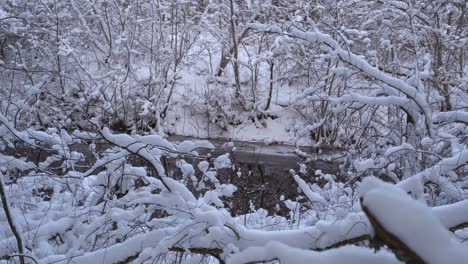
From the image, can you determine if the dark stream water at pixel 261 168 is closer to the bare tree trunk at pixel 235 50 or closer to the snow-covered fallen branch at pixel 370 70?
the bare tree trunk at pixel 235 50

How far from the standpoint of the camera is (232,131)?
14.2 metres

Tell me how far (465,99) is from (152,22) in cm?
856

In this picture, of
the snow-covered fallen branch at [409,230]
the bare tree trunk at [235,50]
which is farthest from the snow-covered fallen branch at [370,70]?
the bare tree trunk at [235,50]

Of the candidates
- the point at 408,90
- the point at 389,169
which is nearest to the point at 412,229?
the point at 389,169

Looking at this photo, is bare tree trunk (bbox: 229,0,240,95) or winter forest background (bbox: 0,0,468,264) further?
bare tree trunk (bbox: 229,0,240,95)

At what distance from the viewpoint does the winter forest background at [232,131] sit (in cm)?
291

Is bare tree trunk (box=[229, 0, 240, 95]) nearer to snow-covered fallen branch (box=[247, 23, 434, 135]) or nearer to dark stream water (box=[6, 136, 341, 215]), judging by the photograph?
dark stream water (box=[6, 136, 341, 215])

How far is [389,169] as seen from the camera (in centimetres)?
491

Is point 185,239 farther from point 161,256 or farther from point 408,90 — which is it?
point 408,90

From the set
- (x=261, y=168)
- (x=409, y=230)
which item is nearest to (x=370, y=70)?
(x=409, y=230)

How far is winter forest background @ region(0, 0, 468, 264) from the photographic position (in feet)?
9.55

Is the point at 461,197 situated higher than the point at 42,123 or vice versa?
the point at 461,197

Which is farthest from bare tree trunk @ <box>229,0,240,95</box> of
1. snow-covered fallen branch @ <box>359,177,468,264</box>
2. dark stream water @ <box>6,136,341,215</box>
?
snow-covered fallen branch @ <box>359,177,468,264</box>

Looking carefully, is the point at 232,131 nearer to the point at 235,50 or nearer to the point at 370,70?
the point at 235,50
